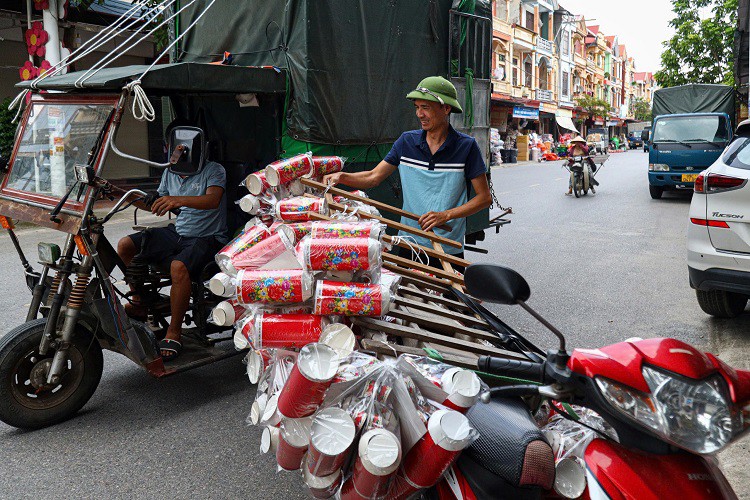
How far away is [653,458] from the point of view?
5.92ft

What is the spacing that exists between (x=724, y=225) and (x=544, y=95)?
47.0 metres

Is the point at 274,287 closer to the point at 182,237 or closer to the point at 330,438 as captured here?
the point at 330,438

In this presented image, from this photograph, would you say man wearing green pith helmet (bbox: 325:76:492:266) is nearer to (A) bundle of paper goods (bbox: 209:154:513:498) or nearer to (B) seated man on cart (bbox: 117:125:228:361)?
(A) bundle of paper goods (bbox: 209:154:513:498)

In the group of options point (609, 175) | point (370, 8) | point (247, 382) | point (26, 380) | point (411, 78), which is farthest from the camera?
point (609, 175)

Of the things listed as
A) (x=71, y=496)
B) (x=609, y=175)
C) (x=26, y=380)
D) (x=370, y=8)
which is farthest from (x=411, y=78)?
(x=609, y=175)

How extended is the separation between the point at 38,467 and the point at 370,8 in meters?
4.29

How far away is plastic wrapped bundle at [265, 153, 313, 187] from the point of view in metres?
3.68

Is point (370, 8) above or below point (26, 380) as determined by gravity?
above

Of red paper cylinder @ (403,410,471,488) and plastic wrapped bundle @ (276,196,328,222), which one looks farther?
plastic wrapped bundle @ (276,196,328,222)

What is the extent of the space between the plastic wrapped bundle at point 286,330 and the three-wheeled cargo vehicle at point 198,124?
1458 mm

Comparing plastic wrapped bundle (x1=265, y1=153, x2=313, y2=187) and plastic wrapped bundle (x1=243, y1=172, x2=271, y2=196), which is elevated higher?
plastic wrapped bundle (x1=265, y1=153, x2=313, y2=187)

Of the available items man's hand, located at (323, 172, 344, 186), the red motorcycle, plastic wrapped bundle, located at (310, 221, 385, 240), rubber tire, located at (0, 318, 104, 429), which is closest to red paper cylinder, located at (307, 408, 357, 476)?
the red motorcycle

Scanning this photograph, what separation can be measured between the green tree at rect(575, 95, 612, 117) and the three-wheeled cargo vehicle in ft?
176

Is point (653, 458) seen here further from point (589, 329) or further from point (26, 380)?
point (589, 329)
